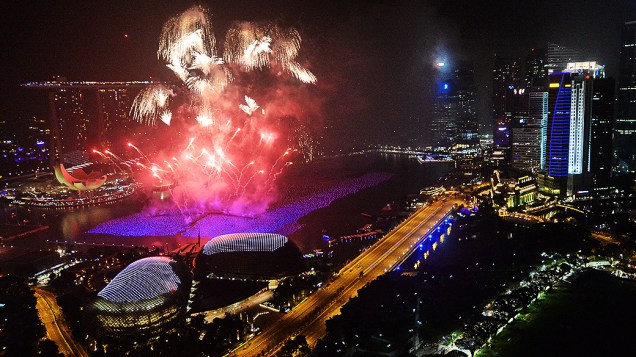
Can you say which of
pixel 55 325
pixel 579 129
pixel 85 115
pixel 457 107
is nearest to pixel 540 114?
pixel 579 129

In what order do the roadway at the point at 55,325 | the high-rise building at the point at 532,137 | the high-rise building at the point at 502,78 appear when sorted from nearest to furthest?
1. the roadway at the point at 55,325
2. the high-rise building at the point at 532,137
3. the high-rise building at the point at 502,78

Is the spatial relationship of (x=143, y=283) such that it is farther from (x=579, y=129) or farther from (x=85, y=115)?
(x=85, y=115)

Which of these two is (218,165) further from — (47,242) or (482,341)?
(482,341)

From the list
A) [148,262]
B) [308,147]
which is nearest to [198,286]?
[148,262]

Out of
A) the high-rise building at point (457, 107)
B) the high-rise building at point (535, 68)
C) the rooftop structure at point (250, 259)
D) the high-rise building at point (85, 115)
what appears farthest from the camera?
the high-rise building at point (457, 107)

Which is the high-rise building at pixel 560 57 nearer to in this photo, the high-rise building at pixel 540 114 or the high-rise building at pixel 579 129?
the high-rise building at pixel 540 114

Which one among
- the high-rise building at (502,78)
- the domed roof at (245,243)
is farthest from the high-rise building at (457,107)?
the domed roof at (245,243)
